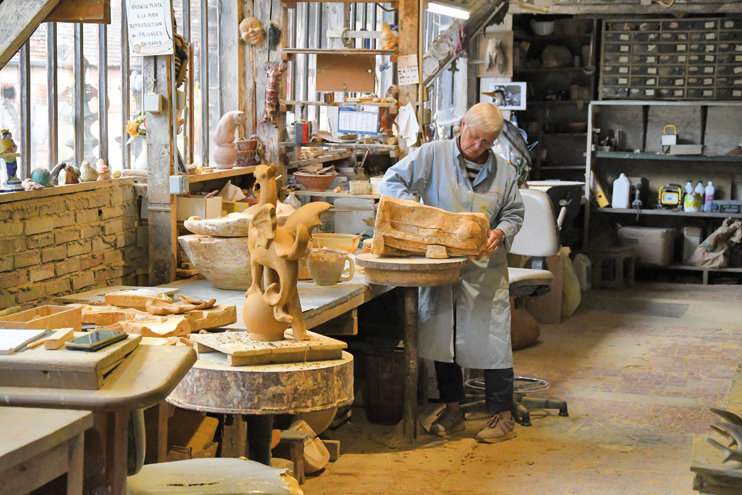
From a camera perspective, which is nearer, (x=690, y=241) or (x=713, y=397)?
(x=713, y=397)

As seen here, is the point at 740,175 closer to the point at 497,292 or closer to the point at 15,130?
the point at 497,292

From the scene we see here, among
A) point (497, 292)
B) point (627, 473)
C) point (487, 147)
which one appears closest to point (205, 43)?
point (487, 147)

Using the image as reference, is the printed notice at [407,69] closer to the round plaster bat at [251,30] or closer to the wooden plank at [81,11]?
the round plaster bat at [251,30]

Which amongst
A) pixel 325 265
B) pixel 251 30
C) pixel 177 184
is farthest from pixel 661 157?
pixel 177 184

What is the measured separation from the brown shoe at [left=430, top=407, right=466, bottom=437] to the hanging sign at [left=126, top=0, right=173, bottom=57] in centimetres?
256

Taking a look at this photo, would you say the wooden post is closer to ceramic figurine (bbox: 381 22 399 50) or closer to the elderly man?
the elderly man

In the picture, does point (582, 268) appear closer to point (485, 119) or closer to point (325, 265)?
point (485, 119)

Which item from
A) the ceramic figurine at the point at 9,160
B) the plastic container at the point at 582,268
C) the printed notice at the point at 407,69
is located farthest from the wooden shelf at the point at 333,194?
the plastic container at the point at 582,268

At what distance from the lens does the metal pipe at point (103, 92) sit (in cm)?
466

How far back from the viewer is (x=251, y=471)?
8.04 ft

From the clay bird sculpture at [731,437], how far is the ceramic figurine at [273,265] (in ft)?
4.47

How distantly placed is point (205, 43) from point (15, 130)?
5.77 feet

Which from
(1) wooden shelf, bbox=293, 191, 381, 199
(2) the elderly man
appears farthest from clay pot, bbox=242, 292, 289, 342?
(1) wooden shelf, bbox=293, 191, 381, 199

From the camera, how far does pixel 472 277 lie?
4.72m
